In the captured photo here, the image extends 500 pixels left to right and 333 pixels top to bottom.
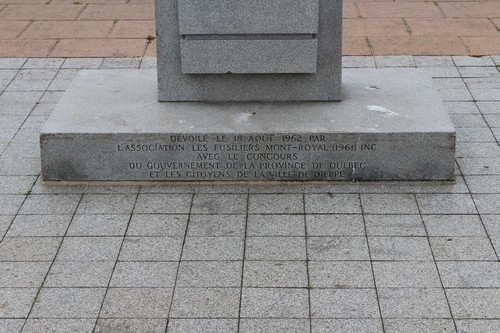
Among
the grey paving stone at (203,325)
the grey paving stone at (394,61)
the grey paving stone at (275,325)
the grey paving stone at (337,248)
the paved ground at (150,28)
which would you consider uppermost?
the paved ground at (150,28)

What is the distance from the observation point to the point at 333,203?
574cm

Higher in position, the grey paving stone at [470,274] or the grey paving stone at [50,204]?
the grey paving stone at [50,204]

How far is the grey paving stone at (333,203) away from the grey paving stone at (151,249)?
2.96ft

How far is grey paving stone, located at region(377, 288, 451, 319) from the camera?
15.2 ft

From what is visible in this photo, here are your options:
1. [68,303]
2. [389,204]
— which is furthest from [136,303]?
[389,204]

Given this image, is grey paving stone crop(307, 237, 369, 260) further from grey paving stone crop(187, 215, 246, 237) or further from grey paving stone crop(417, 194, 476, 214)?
grey paving stone crop(417, 194, 476, 214)

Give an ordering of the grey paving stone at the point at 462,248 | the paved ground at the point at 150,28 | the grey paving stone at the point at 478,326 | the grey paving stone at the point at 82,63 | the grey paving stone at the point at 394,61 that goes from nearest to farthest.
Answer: the grey paving stone at the point at 478,326 → the grey paving stone at the point at 462,248 → the grey paving stone at the point at 394,61 → the grey paving stone at the point at 82,63 → the paved ground at the point at 150,28

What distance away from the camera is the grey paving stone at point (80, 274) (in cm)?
496

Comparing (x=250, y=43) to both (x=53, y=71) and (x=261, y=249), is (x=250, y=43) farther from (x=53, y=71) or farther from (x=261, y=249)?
(x=53, y=71)

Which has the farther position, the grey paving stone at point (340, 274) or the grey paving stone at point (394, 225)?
the grey paving stone at point (394, 225)

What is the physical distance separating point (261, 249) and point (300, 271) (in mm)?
333

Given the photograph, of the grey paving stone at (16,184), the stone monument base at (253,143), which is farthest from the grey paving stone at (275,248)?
the grey paving stone at (16,184)

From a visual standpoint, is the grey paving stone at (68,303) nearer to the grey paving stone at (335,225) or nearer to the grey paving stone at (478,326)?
the grey paving stone at (335,225)

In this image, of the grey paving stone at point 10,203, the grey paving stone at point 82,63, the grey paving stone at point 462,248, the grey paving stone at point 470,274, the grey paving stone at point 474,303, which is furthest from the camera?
the grey paving stone at point 82,63
